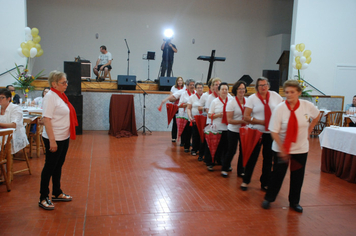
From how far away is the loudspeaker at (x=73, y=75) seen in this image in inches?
337

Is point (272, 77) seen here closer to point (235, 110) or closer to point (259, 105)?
point (235, 110)

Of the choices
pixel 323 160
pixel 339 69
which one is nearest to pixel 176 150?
pixel 323 160

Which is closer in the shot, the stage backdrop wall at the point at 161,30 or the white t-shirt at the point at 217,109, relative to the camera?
the white t-shirt at the point at 217,109

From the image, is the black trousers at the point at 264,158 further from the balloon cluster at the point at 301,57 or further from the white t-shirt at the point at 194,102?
the balloon cluster at the point at 301,57

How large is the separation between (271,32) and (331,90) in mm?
4550

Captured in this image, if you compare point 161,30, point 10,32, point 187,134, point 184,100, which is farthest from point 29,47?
point 161,30

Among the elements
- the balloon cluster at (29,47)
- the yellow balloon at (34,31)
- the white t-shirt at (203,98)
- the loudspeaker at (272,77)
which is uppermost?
the yellow balloon at (34,31)

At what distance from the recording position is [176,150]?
23.0ft

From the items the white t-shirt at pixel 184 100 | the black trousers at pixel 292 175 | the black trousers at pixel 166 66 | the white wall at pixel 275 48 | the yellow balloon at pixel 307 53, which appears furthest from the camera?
the white wall at pixel 275 48

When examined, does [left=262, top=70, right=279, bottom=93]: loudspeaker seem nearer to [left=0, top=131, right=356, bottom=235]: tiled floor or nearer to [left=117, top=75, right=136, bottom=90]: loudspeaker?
[left=0, top=131, right=356, bottom=235]: tiled floor

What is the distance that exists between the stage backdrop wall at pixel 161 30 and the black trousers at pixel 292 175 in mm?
10943

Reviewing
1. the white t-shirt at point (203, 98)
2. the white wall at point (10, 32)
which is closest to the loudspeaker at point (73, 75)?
the white wall at point (10, 32)

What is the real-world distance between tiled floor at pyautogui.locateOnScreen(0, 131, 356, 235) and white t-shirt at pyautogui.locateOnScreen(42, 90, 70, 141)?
0.88 m

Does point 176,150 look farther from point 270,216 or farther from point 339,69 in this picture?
point 339,69
